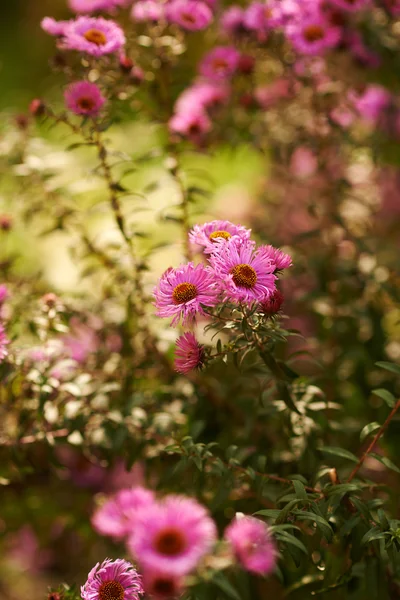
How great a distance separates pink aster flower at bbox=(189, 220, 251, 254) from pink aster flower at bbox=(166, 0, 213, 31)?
49cm

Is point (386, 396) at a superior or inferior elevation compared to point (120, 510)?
superior

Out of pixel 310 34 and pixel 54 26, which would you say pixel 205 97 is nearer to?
pixel 310 34

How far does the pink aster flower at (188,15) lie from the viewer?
0.92 m

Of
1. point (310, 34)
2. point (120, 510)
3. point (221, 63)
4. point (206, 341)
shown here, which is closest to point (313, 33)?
point (310, 34)

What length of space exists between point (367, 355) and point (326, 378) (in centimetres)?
10

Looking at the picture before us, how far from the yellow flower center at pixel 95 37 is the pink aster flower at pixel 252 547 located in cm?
61

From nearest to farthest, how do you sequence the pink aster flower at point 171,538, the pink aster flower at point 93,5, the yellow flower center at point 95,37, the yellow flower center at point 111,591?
the pink aster flower at point 171,538
the yellow flower center at point 111,591
the yellow flower center at point 95,37
the pink aster flower at point 93,5

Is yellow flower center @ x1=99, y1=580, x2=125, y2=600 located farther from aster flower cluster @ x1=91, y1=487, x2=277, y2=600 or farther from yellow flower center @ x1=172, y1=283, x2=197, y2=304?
yellow flower center @ x1=172, y1=283, x2=197, y2=304

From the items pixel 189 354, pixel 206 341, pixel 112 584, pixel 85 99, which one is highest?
pixel 85 99

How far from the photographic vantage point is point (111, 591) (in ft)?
1.63

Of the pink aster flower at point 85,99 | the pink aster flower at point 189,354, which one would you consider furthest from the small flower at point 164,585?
the pink aster flower at point 85,99

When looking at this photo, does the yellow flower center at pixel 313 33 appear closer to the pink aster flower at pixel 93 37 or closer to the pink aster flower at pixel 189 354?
the pink aster flower at pixel 93 37

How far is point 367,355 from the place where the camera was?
1.03 meters

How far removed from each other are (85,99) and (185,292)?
0.31 meters
